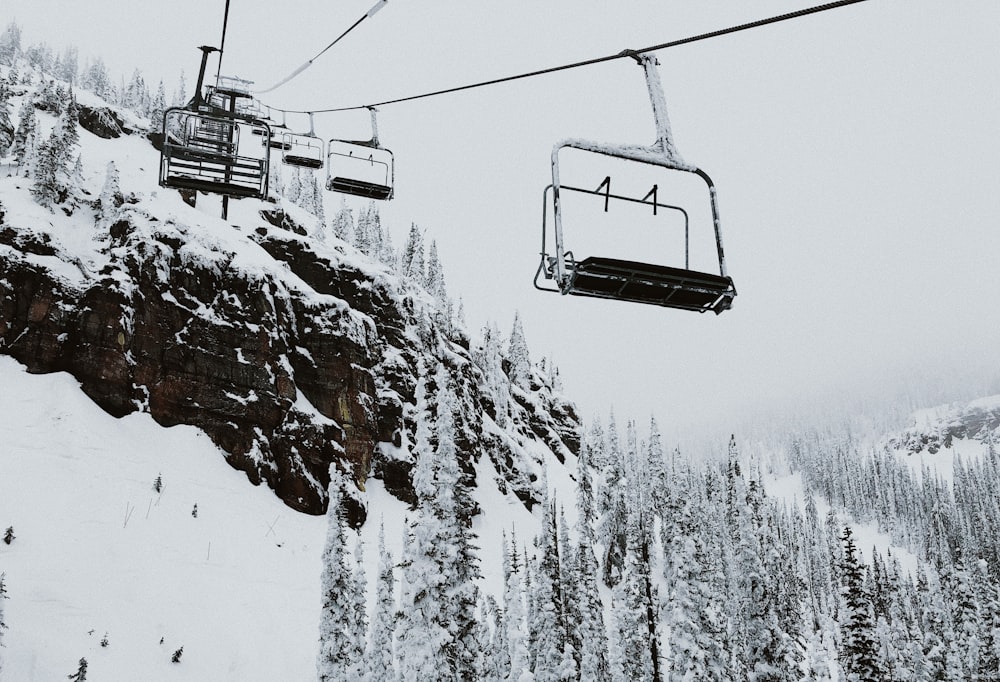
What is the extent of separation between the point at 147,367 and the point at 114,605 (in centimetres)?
2416

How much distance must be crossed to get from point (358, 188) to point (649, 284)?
11.3 metres

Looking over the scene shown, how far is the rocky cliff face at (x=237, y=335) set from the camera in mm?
51281

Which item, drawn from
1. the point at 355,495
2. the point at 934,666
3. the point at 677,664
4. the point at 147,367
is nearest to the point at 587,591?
the point at 677,664

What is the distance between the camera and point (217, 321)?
58.3 m

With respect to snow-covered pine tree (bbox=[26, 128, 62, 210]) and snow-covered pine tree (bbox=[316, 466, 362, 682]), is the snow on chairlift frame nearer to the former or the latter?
snow-covered pine tree (bbox=[316, 466, 362, 682])

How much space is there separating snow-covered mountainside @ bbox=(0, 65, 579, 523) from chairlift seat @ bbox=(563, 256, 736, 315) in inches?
2018

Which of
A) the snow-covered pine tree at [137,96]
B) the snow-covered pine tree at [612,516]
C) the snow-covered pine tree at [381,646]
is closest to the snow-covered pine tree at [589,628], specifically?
the snow-covered pine tree at [381,646]

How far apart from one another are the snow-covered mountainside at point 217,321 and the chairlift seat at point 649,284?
2018 inches

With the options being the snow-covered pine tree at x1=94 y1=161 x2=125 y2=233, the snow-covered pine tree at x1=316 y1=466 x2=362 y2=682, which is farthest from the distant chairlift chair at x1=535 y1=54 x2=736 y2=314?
the snow-covered pine tree at x1=94 y1=161 x2=125 y2=233

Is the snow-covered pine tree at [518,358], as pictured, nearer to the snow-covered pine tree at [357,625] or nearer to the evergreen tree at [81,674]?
the snow-covered pine tree at [357,625]

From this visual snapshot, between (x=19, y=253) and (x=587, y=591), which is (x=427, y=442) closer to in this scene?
(x=587, y=591)

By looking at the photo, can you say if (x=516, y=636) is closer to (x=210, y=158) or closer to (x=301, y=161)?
(x=301, y=161)

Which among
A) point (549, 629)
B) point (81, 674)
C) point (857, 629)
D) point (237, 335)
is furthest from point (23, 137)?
point (857, 629)

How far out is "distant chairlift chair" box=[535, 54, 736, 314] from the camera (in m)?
7.24
